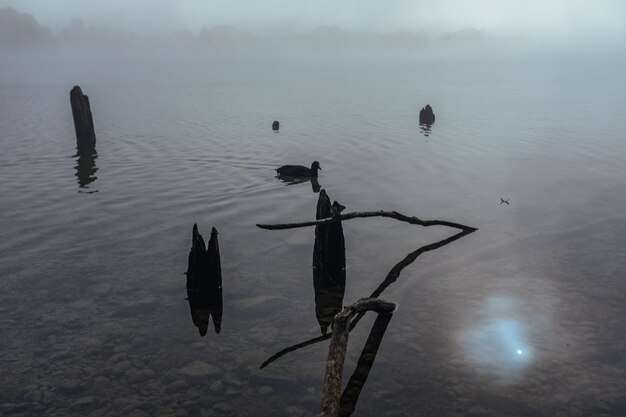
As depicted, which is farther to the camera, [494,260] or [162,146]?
[162,146]

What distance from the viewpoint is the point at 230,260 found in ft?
56.4

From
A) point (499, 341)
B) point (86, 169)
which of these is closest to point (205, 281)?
point (499, 341)

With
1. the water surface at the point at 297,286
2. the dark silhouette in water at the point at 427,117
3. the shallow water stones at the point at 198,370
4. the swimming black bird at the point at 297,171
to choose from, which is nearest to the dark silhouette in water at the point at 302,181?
the swimming black bird at the point at 297,171

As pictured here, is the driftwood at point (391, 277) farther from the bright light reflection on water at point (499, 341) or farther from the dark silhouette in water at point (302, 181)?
the dark silhouette in water at point (302, 181)

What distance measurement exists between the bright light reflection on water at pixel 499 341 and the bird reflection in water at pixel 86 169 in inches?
775

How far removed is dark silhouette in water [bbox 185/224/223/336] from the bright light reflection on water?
18.9 ft

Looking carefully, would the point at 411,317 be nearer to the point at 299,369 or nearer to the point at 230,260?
the point at 299,369

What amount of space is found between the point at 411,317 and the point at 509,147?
99.4 feet

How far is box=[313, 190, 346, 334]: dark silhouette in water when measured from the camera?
14.6 m

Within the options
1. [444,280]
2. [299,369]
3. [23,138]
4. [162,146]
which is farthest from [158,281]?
[23,138]

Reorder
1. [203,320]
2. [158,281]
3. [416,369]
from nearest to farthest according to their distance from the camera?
1. [416,369]
2. [203,320]
3. [158,281]

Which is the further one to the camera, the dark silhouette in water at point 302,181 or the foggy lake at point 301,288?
the dark silhouette in water at point 302,181

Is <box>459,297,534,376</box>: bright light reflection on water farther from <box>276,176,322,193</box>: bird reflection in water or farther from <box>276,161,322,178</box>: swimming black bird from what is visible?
<box>276,161,322,178</box>: swimming black bird

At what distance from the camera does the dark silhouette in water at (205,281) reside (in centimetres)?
1343
